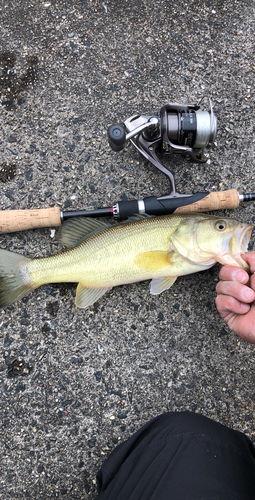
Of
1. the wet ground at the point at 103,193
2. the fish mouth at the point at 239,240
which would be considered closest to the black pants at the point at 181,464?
the wet ground at the point at 103,193

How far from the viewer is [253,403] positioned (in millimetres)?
2824

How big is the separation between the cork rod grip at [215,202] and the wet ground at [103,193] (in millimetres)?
318

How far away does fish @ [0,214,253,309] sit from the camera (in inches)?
98.8

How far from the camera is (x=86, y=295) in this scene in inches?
106

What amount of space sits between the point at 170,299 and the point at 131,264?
0.60 meters

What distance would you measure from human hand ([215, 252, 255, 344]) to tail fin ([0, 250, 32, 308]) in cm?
161

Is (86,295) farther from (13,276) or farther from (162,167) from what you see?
(162,167)

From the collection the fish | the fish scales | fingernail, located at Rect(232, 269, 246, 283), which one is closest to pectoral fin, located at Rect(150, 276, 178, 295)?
the fish

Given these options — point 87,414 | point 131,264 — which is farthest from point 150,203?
point 87,414

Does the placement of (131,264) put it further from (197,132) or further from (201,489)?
(201,489)

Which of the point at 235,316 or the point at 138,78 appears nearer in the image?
the point at 235,316

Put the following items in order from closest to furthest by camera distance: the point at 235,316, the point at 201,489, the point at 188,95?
the point at 201,489 → the point at 235,316 → the point at 188,95

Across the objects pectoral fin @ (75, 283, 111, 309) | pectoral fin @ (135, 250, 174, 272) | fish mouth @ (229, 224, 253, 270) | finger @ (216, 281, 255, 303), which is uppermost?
fish mouth @ (229, 224, 253, 270)

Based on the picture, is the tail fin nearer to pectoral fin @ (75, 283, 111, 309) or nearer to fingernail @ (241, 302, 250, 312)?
pectoral fin @ (75, 283, 111, 309)
